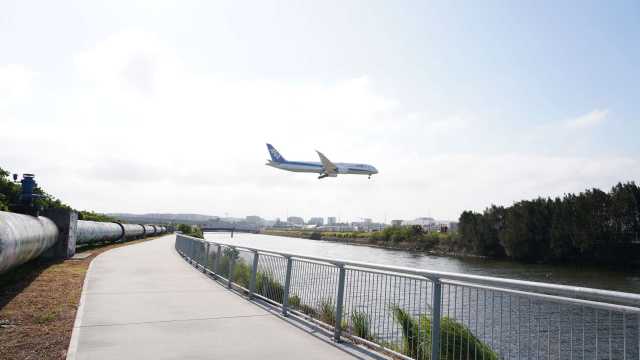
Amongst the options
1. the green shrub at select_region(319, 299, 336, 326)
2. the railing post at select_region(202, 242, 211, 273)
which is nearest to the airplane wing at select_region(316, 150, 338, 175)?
the railing post at select_region(202, 242, 211, 273)

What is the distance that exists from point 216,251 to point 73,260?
7902 millimetres

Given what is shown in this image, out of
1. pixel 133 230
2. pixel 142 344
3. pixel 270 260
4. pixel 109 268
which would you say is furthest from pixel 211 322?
pixel 133 230

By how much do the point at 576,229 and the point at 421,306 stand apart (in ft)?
188

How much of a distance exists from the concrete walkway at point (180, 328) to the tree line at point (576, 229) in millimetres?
57062

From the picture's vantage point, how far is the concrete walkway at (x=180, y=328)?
5816 mm

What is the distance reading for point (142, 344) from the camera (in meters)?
6.14

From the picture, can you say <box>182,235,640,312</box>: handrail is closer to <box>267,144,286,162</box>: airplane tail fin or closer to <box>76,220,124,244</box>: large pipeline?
<box>76,220,124,244</box>: large pipeline

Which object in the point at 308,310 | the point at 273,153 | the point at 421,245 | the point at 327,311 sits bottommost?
the point at 421,245

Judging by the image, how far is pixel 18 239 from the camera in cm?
989

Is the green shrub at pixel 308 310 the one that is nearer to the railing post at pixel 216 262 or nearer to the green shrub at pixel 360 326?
the green shrub at pixel 360 326

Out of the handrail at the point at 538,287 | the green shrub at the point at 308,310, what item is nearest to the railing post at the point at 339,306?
the handrail at the point at 538,287

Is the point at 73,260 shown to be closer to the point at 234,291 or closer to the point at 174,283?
the point at 174,283

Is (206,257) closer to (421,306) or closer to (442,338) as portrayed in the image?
(421,306)

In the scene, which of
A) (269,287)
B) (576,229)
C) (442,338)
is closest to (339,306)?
(442,338)
